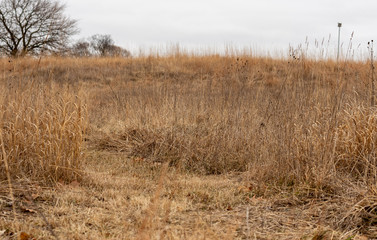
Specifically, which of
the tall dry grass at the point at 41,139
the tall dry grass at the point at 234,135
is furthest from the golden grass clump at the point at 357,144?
the tall dry grass at the point at 41,139

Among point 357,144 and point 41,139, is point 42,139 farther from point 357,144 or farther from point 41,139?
point 357,144

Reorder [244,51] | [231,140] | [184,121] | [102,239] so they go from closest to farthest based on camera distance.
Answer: [102,239], [231,140], [184,121], [244,51]

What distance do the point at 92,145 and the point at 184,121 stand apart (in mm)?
1759

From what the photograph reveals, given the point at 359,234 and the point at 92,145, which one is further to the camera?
the point at 92,145

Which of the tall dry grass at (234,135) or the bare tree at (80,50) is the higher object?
the bare tree at (80,50)

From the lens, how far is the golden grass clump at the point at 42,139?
3.97 metres

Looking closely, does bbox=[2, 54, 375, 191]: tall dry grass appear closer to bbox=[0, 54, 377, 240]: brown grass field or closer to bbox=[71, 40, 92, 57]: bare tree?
bbox=[0, 54, 377, 240]: brown grass field

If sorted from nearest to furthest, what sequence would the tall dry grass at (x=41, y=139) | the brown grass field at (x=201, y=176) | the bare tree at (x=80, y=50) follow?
the brown grass field at (x=201, y=176) → the tall dry grass at (x=41, y=139) → the bare tree at (x=80, y=50)

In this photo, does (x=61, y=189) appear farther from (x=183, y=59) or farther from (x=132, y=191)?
(x=183, y=59)

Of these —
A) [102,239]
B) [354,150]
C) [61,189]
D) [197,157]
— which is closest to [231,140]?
[197,157]

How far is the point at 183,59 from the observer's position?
17234 mm

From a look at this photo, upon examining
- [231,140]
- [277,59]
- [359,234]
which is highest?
Result: [277,59]

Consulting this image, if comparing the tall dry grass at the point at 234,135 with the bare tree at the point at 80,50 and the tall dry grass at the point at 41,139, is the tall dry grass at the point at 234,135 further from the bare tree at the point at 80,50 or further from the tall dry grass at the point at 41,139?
the bare tree at the point at 80,50

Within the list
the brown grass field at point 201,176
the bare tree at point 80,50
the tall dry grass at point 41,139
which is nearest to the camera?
the brown grass field at point 201,176
